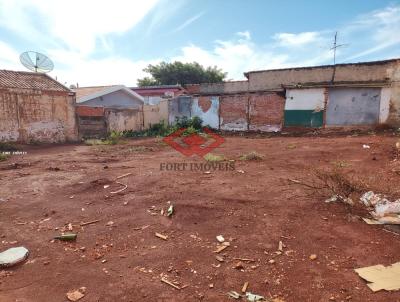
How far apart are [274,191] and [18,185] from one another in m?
5.31

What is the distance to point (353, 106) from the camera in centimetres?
1435

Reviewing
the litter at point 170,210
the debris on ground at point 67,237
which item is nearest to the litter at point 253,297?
the litter at point 170,210

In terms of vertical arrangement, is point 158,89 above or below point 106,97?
above

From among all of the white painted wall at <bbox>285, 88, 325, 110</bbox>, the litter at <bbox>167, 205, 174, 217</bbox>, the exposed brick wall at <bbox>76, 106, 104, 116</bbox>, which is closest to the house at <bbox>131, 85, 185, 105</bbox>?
the exposed brick wall at <bbox>76, 106, 104, 116</bbox>

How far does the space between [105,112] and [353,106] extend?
13.6 metres

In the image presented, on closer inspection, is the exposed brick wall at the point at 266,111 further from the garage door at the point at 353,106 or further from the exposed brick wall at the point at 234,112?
the garage door at the point at 353,106

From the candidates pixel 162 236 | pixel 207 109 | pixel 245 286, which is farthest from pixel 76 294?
pixel 207 109

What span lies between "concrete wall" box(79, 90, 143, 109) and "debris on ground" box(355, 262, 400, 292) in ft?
56.2

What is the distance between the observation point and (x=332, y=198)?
4457 millimetres

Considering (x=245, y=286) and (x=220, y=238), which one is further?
(x=220, y=238)

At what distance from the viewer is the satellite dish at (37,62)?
46.7ft

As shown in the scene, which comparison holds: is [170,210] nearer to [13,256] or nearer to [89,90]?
[13,256]

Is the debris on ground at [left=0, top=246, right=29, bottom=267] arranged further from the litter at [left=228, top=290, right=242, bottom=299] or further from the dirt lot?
the litter at [left=228, top=290, right=242, bottom=299]

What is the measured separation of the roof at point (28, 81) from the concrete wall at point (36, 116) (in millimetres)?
275
